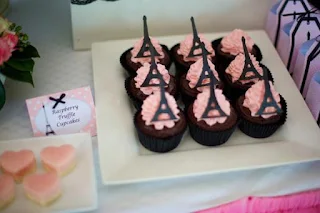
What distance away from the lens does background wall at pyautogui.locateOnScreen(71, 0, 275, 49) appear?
1.34 metres

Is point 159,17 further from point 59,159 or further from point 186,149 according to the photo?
point 59,159

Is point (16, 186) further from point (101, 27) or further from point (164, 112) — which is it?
point (101, 27)

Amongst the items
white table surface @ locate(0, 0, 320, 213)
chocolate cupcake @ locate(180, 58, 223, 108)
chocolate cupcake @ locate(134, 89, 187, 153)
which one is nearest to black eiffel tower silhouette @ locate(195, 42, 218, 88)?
chocolate cupcake @ locate(180, 58, 223, 108)

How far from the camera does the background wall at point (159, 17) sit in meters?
1.34

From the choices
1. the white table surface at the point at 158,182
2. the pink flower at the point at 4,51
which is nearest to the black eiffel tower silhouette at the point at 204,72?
the white table surface at the point at 158,182

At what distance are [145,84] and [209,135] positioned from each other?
0.64ft

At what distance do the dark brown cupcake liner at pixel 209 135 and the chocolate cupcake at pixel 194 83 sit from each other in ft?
0.32

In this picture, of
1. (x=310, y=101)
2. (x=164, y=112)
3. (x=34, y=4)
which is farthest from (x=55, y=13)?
(x=310, y=101)

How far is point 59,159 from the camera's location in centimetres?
99

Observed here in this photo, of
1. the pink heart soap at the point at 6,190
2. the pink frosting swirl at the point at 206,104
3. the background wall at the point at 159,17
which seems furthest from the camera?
the background wall at the point at 159,17

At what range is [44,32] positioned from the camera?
1.43 meters

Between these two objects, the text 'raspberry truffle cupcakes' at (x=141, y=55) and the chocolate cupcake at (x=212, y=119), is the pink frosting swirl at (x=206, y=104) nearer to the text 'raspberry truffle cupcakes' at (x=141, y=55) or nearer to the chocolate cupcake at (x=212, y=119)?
the chocolate cupcake at (x=212, y=119)

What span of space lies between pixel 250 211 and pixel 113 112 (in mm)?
397

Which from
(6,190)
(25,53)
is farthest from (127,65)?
(6,190)
